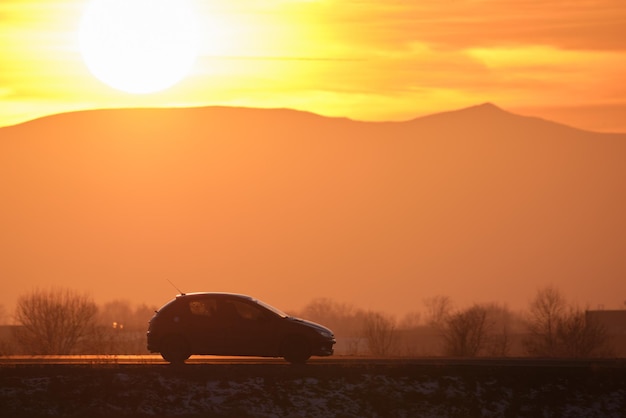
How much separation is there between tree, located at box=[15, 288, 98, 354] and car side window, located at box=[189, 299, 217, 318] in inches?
1532

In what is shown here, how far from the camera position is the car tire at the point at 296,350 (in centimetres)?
3966

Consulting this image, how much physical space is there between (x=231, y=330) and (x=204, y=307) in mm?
1006

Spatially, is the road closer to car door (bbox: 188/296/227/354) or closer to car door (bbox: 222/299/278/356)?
car door (bbox: 188/296/227/354)

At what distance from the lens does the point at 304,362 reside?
39.9 metres

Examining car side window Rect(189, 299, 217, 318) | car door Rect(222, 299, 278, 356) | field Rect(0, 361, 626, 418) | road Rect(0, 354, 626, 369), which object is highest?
car side window Rect(189, 299, 217, 318)

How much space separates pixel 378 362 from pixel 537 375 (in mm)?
4635

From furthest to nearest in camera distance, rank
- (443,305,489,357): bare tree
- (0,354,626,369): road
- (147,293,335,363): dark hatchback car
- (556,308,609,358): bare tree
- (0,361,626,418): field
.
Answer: (556,308,609,358): bare tree
(443,305,489,357): bare tree
(0,354,626,369): road
(147,293,335,363): dark hatchback car
(0,361,626,418): field

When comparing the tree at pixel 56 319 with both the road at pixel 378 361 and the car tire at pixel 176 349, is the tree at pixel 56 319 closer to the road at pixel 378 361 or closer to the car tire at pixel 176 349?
the road at pixel 378 361

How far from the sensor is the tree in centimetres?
8269

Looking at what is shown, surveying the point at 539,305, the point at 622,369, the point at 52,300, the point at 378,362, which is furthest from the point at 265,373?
the point at 539,305

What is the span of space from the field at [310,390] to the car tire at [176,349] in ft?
2.57

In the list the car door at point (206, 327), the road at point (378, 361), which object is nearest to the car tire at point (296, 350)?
the road at point (378, 361)

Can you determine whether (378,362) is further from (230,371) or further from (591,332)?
(591,332)

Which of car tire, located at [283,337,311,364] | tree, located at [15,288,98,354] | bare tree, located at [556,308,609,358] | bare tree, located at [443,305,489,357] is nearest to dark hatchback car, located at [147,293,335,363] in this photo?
car tire, located at [283,337,311,364]
